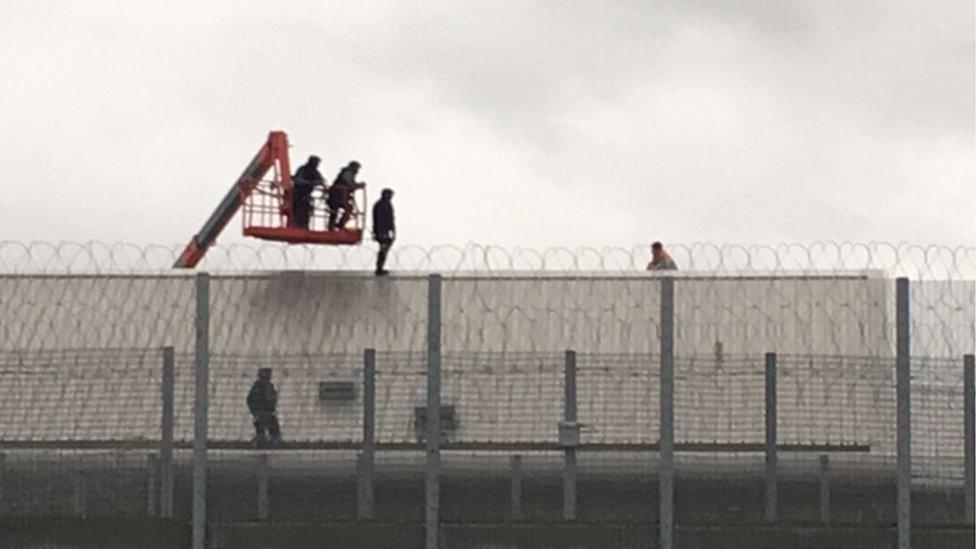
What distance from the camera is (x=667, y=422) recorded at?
571 inches

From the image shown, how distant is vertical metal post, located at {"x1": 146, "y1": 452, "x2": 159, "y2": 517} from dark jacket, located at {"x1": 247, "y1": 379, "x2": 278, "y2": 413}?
780 millimetres

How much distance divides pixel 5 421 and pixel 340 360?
7.60 ft

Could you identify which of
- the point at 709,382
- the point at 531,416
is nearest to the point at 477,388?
the point at 531,416

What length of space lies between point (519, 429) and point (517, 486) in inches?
17.3

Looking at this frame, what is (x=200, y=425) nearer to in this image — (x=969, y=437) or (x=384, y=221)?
(x=969, y=437)

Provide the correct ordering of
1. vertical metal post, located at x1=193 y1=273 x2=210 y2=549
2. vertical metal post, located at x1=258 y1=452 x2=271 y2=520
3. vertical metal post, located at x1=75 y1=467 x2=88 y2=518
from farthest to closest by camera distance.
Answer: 1. vertical metal post, located at x1=75 y1=467 x2=88 y2=518
2. vertical metal post, located at x1=258 y1=452 x2=271 y2=520
3. vertical metal post, located at x1=193 y1=273 x2=210 y2=549

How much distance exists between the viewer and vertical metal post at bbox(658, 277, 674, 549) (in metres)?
14.5

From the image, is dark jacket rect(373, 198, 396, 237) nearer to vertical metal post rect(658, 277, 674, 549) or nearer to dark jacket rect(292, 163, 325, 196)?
dark jacket rect(292, 163, 325, 196)

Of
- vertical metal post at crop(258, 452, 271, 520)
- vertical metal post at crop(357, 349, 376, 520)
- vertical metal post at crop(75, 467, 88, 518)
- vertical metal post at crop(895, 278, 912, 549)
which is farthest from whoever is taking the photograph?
vertical metal post at crop(75, 467, 88, 518)

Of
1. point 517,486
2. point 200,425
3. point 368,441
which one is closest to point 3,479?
point 200,425

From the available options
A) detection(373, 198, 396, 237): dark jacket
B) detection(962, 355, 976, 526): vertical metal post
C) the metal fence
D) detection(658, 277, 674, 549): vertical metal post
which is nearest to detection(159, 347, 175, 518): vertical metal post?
the metal fence

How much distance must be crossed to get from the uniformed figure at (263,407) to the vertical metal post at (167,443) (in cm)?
52

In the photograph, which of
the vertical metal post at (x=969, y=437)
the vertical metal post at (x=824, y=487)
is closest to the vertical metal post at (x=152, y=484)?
the vertical metal post at (x=824, y=487)

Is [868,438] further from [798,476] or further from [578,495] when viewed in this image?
[578,495]
